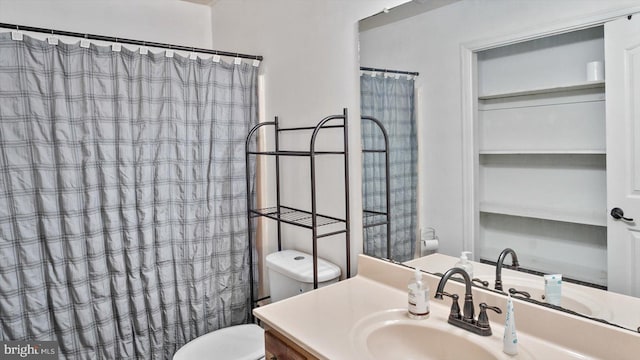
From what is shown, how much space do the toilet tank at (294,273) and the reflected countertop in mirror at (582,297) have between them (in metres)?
0.67

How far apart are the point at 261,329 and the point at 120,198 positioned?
94 centimetres

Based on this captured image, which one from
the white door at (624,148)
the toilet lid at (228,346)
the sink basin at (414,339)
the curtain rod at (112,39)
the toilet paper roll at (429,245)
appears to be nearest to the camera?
the white door at (624,148)

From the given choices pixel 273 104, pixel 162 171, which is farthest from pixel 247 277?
pixel 273 104

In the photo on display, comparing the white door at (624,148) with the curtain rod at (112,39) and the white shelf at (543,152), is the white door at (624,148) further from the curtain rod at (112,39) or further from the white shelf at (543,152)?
the curtain rod at (112,39)

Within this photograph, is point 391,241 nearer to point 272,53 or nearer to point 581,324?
point 581,324

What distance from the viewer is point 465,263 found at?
1.39 m

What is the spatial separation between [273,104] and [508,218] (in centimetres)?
139

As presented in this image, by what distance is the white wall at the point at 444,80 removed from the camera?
1308 mm

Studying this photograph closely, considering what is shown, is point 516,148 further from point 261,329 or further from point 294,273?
point 261,329

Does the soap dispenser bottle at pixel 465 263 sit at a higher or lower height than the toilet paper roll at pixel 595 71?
lower

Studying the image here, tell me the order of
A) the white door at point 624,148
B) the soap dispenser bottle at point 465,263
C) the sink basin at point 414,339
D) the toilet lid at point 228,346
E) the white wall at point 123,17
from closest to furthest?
the white door at point 624,148 → the sink basin at point 414,339 → the soap dispenser bottle at point 465,263 → the toilet lid at point 228,346 → the white wall at point 123,17

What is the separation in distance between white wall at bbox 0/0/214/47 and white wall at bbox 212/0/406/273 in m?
0.47

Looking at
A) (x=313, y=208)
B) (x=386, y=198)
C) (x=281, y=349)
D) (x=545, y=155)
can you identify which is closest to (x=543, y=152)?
(x=545, y=155)

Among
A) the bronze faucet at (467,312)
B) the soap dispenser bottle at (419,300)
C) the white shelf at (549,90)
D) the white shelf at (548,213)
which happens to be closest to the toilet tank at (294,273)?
the soap dispenser bottle at (419,300)
